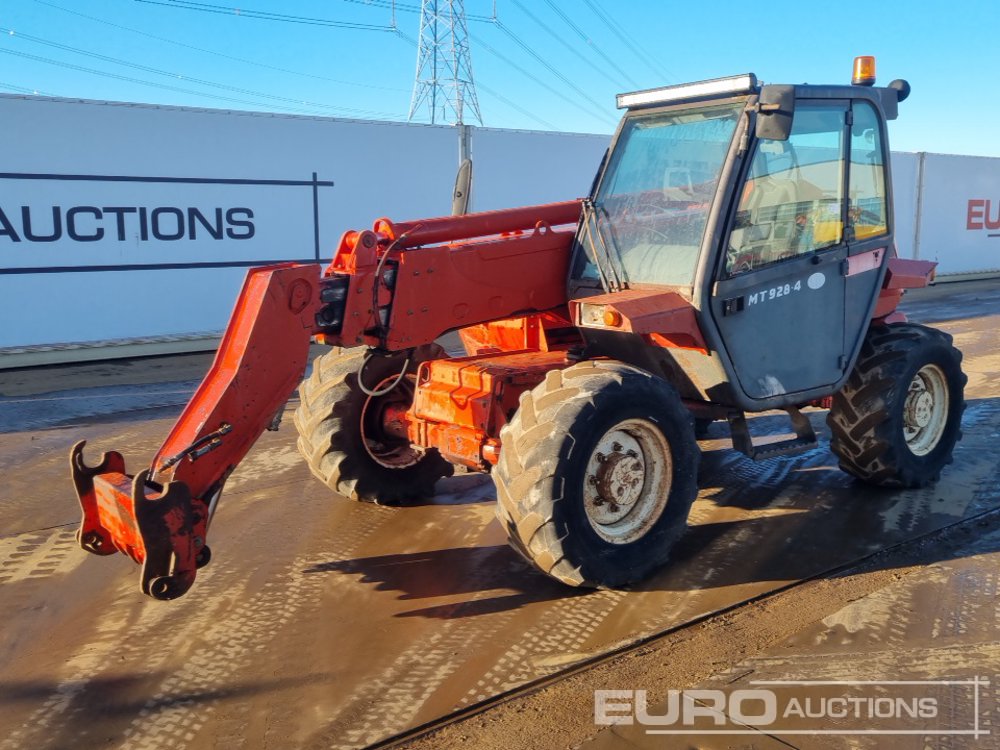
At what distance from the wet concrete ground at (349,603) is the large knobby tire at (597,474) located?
0.22m

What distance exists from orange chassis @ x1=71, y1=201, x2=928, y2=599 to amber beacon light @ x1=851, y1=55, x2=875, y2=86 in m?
1.20

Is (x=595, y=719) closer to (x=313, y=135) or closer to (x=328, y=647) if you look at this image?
(x=328, y=647)

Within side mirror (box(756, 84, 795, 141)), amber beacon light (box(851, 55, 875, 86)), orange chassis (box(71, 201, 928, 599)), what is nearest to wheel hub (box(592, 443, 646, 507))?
orange chassis (box(71, 201, 928, 599))

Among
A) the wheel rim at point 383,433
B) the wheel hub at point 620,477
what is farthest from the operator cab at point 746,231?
the wheel rim at point 383,433

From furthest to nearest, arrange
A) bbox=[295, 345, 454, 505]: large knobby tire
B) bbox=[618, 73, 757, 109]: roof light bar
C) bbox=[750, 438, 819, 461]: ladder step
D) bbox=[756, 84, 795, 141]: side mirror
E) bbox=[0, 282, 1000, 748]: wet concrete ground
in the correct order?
bbox=[295, 345, 454, 505]: large knobby tire → bbox=[750, 438, 819, 461]: ladder step → bbox=[618, 73, 757, 109]: roof light bar → bbox=[756, 84, 795, 141]: side mirror → bbox=[0, 282, 1000, 748]: wet concrete ground

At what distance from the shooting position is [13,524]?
17.2ft

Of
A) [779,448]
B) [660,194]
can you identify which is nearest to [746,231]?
[660,194]

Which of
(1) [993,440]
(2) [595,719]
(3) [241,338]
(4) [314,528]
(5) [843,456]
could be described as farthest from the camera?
(1) [993,440]

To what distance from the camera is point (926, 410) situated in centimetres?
574

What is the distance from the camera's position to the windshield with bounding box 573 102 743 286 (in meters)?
4.63

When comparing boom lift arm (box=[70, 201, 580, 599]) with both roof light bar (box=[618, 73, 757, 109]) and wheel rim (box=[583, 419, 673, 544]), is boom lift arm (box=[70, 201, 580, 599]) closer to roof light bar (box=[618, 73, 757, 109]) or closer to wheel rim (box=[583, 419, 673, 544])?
roof light bar (box=[618, 73, 757, 109])

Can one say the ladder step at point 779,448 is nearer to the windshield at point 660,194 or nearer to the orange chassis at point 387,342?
the orange chassis at point 387,342

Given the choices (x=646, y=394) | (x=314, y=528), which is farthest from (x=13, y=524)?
(x=646, y=394)

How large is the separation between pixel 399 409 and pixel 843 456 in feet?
8.90
